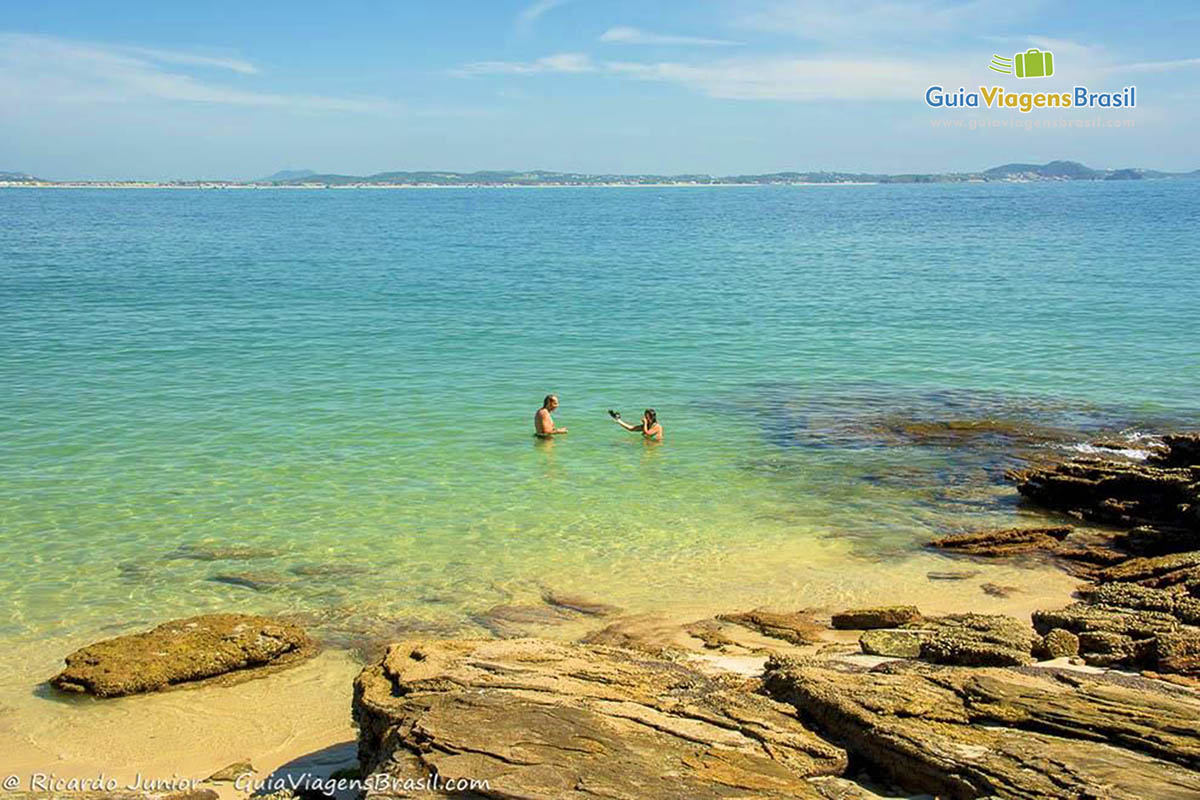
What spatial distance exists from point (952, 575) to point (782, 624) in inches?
126

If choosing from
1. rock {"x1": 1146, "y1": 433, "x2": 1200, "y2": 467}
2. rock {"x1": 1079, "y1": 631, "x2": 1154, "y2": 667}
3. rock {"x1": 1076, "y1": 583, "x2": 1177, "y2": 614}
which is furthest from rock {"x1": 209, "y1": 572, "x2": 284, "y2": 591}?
rock {"x1": 1146, "y1": 433, "x2": 1200, "y2": 467}

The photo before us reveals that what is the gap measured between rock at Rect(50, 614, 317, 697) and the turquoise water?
1060 mm

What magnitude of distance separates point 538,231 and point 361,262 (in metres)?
38.0

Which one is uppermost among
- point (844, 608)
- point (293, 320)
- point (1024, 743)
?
point (293, 320)

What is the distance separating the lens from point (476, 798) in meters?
5.73

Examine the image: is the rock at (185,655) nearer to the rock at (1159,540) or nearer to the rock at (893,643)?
the rock at (893,643)

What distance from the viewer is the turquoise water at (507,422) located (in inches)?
518

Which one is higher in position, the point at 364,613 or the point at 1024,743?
the point at 1024,743

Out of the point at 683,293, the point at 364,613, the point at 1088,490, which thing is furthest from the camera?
the point at 683,293

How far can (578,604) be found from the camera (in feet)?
39.8

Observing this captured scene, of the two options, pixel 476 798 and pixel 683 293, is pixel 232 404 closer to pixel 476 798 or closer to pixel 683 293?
pixel 476 798

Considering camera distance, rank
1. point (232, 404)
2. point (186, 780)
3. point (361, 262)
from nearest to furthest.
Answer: point (186, 780), point (232, 404), point (361, 262)

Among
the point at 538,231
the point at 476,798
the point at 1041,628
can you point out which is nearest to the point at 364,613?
the point at 476,798

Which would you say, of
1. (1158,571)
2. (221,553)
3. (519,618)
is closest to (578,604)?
(519,618)
